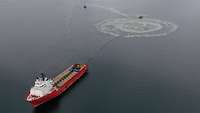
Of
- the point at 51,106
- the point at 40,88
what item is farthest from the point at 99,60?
the point at 51,106

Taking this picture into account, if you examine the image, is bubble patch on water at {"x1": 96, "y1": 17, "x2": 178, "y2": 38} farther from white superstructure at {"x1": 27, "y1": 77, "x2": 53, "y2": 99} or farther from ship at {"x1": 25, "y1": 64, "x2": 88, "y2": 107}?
white superstructure at {"x1": 27, "y1": 77, "x2": 53, "y2": 99}

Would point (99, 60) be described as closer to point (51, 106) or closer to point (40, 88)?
point (40, 88)

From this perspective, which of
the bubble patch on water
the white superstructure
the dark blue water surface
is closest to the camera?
the dark blue water surface

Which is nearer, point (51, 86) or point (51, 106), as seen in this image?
point (51, 106)

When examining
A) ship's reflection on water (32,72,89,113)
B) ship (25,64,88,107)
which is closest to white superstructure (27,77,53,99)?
ship (25,64,88,107)

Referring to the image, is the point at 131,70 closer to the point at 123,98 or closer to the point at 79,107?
the point at 123,98

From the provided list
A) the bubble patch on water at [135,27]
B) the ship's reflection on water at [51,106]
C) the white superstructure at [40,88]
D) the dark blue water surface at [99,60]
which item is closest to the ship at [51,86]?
the white superstructure at [40,88]

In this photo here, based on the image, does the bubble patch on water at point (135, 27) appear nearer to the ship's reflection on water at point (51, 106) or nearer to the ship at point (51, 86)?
the ship at point (51, 86)

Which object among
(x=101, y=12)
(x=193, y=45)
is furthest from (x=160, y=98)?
(x=101, y=12)
